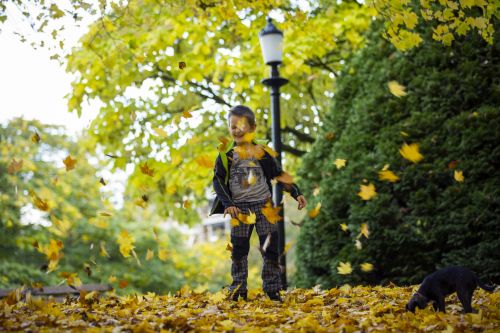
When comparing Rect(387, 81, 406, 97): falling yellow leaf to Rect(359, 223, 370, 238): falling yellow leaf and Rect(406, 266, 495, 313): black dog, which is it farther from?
Rect(406, 266, 495, 313): black dog

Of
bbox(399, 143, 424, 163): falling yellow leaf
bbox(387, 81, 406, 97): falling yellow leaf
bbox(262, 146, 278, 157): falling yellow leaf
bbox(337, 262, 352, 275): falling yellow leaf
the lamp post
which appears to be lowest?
bbox(337, 262, 352, 275): falling yellow leaf

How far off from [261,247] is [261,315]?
0.95m

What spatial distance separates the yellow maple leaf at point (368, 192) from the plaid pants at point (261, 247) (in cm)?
163

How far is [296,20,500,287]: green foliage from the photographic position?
5.93 meters

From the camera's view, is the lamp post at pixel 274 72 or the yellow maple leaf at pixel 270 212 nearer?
the yellow maple leaf at pixel 270 212

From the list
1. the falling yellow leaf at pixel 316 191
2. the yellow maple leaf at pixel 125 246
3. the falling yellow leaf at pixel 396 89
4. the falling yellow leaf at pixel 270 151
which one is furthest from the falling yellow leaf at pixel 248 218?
the falling yellow leaf at pixel 396 89

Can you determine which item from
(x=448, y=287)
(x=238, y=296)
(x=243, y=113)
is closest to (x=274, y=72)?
(x=243, y=113)

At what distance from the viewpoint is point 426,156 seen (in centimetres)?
626

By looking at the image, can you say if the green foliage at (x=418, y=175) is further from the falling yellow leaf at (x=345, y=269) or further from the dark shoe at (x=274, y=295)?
the dark shoe at (x=274, y=295)

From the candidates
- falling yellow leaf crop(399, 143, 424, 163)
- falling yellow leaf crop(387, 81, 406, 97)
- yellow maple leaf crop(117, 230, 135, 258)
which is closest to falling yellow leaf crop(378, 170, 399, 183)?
falling yellow leaf crop(399, 143, 424, 163)

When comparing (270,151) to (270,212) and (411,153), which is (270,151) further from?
(411,153)

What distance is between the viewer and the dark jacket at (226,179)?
16.3 ft

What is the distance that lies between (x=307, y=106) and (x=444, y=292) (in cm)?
826

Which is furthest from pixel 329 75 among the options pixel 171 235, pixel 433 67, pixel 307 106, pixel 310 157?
pixel 171 235
